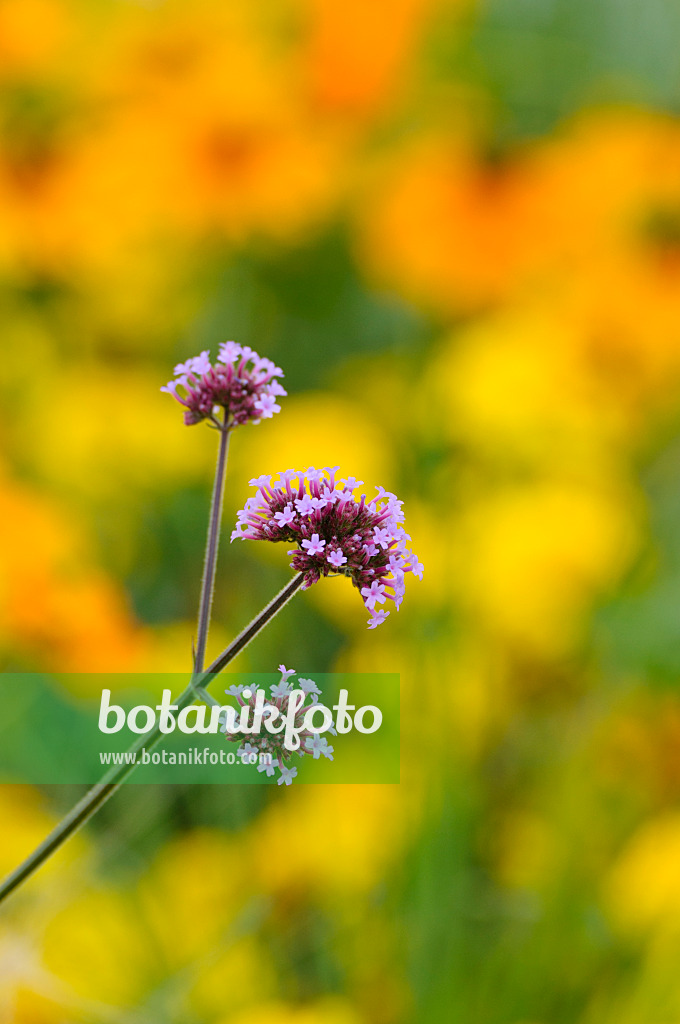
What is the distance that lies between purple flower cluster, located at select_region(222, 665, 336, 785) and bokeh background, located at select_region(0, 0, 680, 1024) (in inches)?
8.6

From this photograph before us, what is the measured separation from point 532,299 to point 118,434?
30cm

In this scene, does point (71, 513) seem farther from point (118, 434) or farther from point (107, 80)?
point (107, 80)

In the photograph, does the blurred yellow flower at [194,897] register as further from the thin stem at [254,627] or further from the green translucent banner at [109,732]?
the thin stem at [254,627]

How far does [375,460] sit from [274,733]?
47 centimetres

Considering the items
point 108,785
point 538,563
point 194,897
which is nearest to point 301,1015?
point 194,897

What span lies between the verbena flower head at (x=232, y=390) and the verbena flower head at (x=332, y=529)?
0.01 meters

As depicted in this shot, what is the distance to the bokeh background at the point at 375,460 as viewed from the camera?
437mm

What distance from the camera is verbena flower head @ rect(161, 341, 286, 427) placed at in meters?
0.15

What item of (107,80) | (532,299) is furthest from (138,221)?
(532,299)

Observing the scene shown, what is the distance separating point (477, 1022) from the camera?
0.42m

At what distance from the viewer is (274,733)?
0.14 meters

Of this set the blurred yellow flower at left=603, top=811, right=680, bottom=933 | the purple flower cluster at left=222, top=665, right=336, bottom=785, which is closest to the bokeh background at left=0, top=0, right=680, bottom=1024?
the blurred yellow flower at left=603, top=811, right=680, bottom=933

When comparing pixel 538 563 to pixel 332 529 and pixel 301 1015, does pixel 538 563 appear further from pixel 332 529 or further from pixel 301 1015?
pixel 332 529

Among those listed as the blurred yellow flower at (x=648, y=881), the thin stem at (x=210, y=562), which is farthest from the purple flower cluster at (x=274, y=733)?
the blurred yellow flower at (x=648, y=881)
